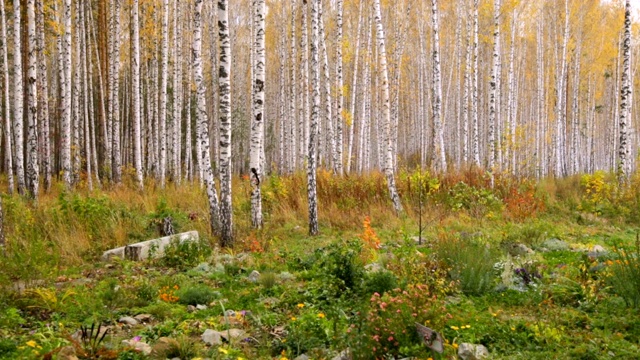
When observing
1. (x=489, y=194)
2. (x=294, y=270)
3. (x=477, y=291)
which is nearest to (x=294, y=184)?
(x=489, y=194)

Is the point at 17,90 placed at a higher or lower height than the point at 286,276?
higher

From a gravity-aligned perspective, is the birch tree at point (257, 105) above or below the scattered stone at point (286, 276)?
above

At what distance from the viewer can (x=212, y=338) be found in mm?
4602

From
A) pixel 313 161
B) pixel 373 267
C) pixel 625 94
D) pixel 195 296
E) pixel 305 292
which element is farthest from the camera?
pixel 625 94

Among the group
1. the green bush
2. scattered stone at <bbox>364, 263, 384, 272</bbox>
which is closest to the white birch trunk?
scattered stone at <bbox>364, 263, 384, 272</bbox>

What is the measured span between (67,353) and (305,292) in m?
2.92

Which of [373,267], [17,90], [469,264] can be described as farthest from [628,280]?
[17,90]

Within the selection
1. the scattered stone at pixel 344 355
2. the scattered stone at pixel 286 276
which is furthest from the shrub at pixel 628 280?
the scattered stone at pixel 286 276

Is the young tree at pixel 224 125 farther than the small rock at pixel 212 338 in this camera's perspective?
Yes

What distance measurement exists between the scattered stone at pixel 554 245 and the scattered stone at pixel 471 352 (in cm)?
499

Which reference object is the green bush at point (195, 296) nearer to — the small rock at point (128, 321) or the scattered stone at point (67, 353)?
the small rock at point (128, 321)

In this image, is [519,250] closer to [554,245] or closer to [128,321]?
[554,245]

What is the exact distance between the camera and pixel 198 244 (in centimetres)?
841

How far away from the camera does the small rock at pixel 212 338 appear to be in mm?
4559
